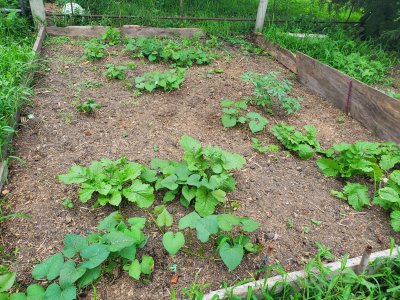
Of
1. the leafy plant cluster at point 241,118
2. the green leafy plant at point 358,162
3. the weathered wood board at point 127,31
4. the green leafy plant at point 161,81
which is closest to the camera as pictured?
the green leafy plant at point 358,162

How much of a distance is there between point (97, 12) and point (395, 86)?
15.2ft

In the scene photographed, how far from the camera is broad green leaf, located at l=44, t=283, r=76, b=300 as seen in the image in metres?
1.68

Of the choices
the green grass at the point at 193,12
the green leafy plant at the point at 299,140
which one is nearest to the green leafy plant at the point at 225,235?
the green leafy plant at the point at 299,140

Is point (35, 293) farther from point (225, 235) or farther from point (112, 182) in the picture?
point (225, 235)

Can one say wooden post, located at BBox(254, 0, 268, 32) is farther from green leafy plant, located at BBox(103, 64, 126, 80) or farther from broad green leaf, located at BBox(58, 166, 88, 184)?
broad green leaf, located at BBox(58, 166, 88, 184)

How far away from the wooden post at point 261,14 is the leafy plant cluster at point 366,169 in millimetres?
3322

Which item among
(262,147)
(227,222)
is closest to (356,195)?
(262,147)

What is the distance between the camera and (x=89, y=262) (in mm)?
1805

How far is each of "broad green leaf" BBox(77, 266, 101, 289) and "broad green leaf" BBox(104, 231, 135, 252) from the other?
0.14 m

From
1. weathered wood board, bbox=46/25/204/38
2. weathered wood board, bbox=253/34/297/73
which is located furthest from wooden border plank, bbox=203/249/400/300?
weathered wood board, bbox=46/25/204/38

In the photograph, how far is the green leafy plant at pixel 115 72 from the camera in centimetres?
399

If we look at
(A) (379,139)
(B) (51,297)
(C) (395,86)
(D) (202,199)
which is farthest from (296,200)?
(C) (395,86)

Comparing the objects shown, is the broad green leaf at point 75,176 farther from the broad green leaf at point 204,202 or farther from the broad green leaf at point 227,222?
the broad green leaf at point 227,222

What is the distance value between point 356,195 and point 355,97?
1.48m
